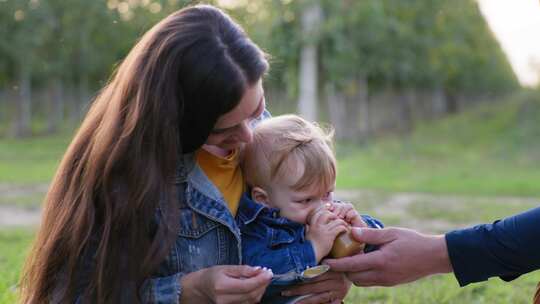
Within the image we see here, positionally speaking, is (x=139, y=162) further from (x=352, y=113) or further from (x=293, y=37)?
(x=352, y=113)

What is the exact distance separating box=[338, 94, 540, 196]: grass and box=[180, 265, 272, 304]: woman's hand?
10087 millimetres

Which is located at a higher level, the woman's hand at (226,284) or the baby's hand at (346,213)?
the baby's hand at (346,213)

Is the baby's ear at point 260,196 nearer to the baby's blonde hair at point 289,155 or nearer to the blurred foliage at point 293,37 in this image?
the baby's blonde hair at point 289,155

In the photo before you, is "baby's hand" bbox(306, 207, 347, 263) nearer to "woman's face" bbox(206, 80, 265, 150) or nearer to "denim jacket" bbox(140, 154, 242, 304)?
"denim jacket" bbox(140, 154, 242, 304)

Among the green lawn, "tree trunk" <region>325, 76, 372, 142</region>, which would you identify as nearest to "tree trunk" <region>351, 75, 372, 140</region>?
"tree trunk" <region>325, 76, 372, 142</region>

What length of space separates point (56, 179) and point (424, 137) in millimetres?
25288

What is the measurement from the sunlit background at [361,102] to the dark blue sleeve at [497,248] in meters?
0.96

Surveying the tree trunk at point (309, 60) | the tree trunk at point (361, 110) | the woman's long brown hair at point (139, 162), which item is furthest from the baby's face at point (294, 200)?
the tree trunk at point (361, 110)

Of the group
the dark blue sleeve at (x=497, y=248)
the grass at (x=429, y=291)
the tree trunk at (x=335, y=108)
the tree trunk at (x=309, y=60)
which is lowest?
the tree trunk at (x=335, y=108)

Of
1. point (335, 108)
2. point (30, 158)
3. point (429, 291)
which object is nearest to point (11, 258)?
point (429, 291)

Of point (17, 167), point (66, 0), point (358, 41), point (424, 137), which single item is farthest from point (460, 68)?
point (17, 167)

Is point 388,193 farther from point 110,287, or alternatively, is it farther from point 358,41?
point 358,41

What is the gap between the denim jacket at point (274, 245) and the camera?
7.54ft

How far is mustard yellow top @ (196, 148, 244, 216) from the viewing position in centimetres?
244
